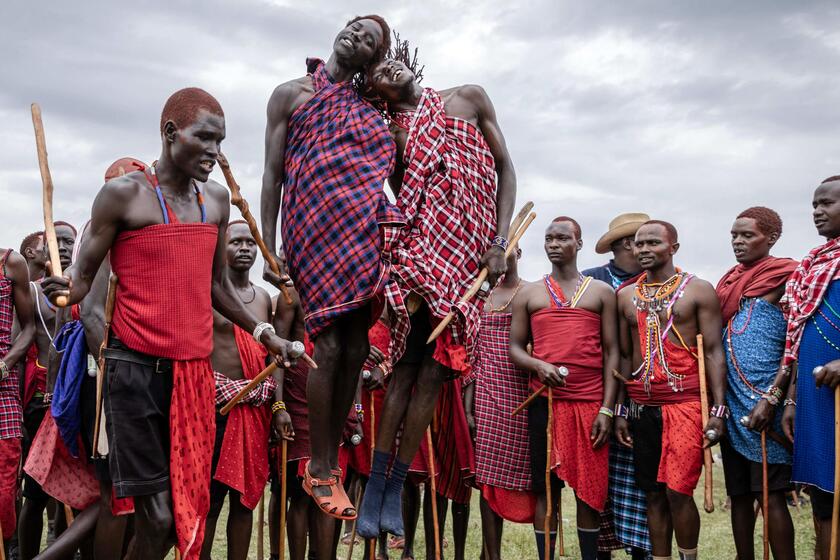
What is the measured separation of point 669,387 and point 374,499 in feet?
9.89

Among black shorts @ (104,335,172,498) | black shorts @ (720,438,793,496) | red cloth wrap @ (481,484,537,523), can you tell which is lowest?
red cloth wrap @ (481,484,537,523)

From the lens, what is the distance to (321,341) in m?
5.04

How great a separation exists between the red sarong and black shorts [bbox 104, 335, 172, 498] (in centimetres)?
6

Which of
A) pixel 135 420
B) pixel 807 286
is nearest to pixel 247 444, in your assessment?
pixel 135 420

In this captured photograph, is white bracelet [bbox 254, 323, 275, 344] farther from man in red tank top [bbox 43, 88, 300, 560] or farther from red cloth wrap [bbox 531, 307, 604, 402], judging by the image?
red cloth wrap [bbox 531, 307, 604, 402]

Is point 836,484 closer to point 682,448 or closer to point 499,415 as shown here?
point 682,448

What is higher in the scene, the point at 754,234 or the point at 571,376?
the point at 754,234

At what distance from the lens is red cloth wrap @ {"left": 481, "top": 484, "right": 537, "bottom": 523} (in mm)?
7867

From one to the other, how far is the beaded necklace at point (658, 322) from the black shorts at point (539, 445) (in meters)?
0.91

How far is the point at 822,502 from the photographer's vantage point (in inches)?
247

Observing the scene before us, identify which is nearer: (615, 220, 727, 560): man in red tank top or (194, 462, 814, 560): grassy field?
(615, 220, 727, 560): man in red tank top

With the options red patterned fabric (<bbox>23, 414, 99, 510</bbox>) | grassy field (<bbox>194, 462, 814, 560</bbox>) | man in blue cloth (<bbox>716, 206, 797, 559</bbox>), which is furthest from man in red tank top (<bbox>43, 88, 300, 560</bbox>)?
grassy field (<bbox>194, 462, 814, 560</bbox>)

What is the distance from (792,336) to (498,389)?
273cm

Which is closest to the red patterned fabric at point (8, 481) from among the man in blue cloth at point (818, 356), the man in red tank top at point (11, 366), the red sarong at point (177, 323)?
the man in red tank top at point (11, 366)
